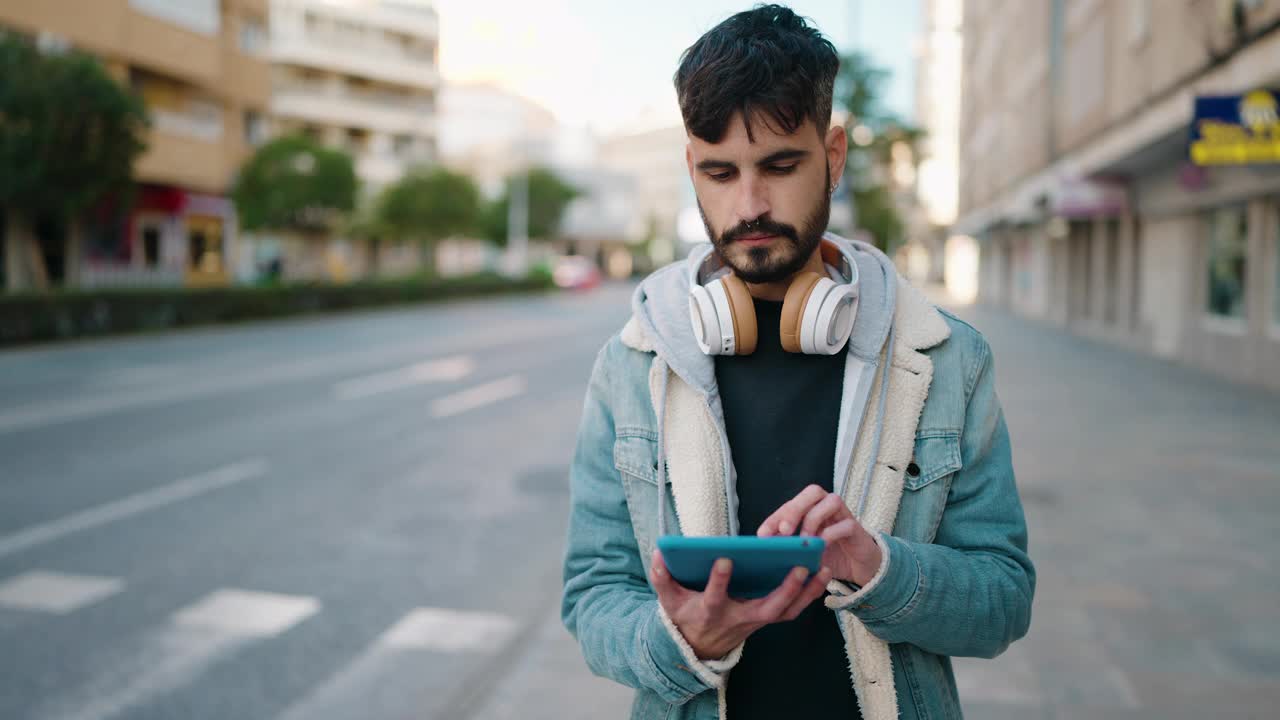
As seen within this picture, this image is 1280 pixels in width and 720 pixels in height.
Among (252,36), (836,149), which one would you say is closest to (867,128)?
(252,36)

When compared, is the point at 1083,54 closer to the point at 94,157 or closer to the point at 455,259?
the point at 94,157

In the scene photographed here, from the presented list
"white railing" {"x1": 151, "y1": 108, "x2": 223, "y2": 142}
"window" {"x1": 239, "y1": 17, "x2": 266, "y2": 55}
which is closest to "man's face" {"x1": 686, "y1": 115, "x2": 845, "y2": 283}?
"white railing" {"x1": 151, "y1": 108, "x2": 223, "y2": 142}

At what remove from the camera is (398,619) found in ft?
17.1

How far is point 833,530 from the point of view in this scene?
57.4 inches

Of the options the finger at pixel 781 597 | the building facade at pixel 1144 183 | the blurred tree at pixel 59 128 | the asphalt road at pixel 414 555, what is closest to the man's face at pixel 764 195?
the finger at pixel 781 597

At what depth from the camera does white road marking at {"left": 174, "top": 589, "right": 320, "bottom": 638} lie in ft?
→ 16.5

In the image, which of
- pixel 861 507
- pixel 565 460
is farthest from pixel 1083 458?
pixel 861 507

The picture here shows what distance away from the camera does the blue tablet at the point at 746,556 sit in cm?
134

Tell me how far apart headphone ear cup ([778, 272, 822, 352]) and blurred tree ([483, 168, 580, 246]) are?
256 ft

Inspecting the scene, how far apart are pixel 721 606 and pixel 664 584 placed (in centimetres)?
8

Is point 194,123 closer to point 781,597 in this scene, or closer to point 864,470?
point 864,470

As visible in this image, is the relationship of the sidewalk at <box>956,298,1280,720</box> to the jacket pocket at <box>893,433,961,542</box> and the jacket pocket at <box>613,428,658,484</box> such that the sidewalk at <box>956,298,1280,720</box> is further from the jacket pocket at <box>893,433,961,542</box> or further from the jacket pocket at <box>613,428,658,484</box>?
the jacket pocket at <box>613,428,658,484</box>

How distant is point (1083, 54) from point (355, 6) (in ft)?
169

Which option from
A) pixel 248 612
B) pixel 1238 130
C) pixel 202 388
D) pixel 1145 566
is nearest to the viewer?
pixel 248 612
